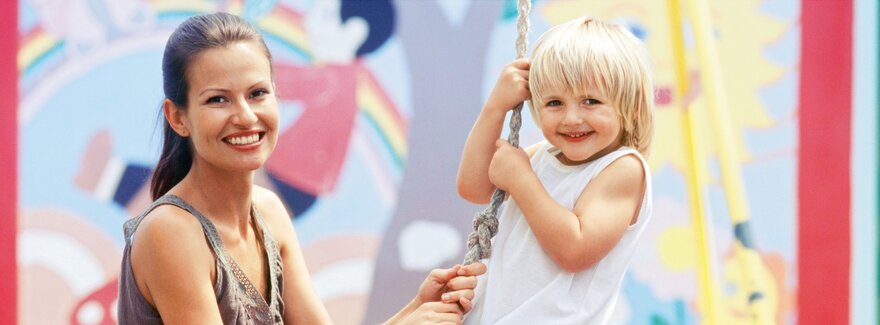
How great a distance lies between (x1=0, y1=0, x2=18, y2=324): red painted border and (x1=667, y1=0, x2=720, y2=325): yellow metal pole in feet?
5.56

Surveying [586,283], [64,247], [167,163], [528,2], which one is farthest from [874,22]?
[64,247]

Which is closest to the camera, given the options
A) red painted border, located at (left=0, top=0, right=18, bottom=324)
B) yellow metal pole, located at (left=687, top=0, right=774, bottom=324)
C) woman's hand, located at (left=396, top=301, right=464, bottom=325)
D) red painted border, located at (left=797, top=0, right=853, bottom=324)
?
woman's hand, located at (left=396, top=301, right=464, bottom=325)

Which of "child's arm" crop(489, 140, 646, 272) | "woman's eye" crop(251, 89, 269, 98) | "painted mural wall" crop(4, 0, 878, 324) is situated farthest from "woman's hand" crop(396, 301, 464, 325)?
"painted mural wall" crop(4, 0, 878, 324)

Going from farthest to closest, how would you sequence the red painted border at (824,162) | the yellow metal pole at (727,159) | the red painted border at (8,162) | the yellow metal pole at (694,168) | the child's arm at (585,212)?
the red painted border at (824,162) < the red painted border at (8,162) < the yellow metal pole at (694,168) < the yellow metal pole at (727,159) < the child's arm at (585,212)

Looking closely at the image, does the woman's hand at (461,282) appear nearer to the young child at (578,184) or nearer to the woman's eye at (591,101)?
the young child at (578,184)

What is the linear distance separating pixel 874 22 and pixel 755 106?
390mm

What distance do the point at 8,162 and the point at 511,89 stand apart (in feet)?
5.83

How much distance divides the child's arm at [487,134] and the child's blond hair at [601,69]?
49 mm

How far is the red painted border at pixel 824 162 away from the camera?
299 centimetres

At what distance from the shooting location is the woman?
160 cm

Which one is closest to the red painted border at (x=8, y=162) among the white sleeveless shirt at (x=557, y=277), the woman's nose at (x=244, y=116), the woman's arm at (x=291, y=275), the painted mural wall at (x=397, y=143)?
the painted mural wall at (x=397, y=143)

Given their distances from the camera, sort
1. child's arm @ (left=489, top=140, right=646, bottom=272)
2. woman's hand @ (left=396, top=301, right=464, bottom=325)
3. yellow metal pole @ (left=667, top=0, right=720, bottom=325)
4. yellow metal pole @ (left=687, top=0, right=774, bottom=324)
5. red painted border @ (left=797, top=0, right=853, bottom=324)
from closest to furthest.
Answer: child's arm @ (left=489, top=140, right=646, bottom=272)
woman's hand @ (left=396, top=301, right=464, bottom=325)
yellow metal pole @ (left=687, top=0, right=774, bottom=324)
yellow metal pole @ (left=667, top=0, right=720, bottom=325)
red painted border @ (left=797, top=0, right=853, bottom=324)

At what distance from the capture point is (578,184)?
1.54 metres

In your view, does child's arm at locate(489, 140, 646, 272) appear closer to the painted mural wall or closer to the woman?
the woman
